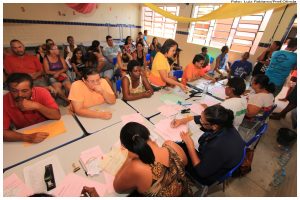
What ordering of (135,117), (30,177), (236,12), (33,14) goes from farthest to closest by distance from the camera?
(33,14) → (236,12) → (135,117) → (30,177)

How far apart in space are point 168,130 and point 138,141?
77 cm

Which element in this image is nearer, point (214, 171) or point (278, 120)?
point (214, 171)

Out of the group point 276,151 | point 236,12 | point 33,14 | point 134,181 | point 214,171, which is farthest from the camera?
point 33,14

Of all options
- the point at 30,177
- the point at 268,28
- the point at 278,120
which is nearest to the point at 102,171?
the point at 30,177

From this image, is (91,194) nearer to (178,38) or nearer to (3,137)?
(3,137)

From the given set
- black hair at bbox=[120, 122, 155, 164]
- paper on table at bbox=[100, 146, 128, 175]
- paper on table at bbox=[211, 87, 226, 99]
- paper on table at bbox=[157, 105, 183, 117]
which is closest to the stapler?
paper on table at bbox=[100, 146, 128, 175]

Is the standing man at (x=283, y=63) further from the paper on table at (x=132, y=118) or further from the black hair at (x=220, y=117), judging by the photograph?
the paper on table at (x=132, y=118)

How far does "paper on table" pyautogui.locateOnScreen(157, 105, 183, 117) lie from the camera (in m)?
1.99

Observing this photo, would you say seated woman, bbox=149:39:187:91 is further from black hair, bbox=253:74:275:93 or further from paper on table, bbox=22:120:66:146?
paper on table, bbox=22:120:66:146

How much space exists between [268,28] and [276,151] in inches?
147

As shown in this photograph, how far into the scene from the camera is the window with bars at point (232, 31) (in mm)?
4855

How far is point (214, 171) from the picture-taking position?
1.34 metres

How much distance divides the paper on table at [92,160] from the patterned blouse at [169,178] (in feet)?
1.43

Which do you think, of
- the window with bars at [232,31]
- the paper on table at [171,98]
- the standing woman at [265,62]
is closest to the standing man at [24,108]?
the paper on table at [171,98]
